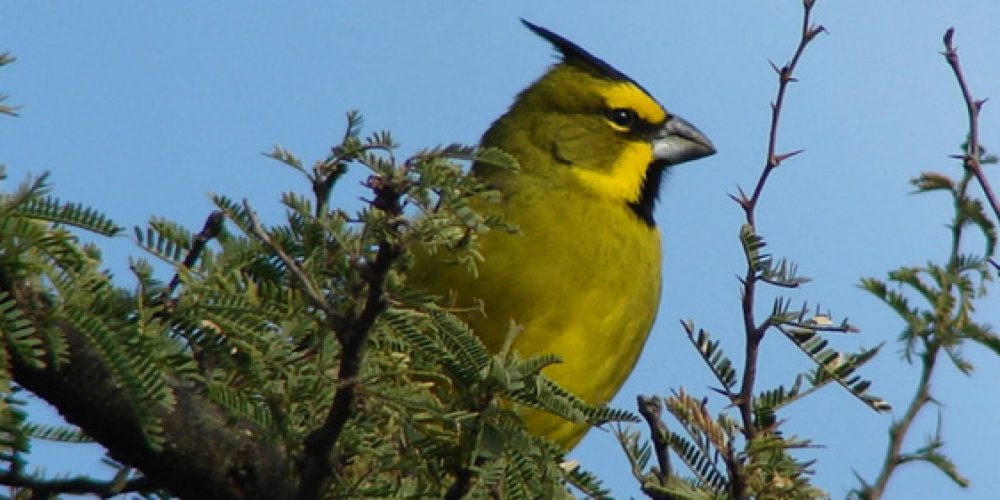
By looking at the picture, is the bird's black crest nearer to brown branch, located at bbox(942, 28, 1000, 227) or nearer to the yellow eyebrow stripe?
the yellow eyebrow stripe

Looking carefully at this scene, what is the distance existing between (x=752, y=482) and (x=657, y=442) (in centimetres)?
24

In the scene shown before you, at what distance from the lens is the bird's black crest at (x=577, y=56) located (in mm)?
5930

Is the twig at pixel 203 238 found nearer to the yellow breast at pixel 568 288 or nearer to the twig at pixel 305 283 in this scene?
the twig at pixel 305 283

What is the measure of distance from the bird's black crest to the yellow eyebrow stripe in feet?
0.16

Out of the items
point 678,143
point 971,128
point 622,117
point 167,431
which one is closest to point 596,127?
point 622,117

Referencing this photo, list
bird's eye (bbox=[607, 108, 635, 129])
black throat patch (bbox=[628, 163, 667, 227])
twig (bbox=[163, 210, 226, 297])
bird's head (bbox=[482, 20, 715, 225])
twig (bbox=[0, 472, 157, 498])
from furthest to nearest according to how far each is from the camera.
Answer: bird's eye (bbox=[607, 108, 635, 129])
bird's head (bbox=[482, 20, 715, 225])
black throat patch (bbox=[628, 163, 667, 227])
twig (bbox=[0, 472, 157, 498])
twig (bbox=[163, 210, 226, 297])

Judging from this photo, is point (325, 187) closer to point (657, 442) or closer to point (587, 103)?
point (657, 442)

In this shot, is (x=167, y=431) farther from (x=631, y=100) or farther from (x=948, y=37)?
(x=631, y=100)

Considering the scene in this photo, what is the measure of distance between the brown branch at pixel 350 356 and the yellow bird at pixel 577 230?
1385 millimetres

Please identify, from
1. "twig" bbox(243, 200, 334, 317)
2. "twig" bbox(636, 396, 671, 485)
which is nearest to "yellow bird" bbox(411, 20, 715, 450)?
"twig" bbox(636, 396, 671, 485)

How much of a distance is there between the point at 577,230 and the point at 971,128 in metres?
1.83

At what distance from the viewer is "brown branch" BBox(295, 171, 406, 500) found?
209cm

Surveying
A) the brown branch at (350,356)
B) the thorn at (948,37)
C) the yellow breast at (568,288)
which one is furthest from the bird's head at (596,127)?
the brown branch at (350,356)

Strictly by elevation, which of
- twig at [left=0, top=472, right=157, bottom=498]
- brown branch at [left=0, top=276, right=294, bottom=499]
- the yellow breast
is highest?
the yellow breast
